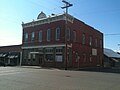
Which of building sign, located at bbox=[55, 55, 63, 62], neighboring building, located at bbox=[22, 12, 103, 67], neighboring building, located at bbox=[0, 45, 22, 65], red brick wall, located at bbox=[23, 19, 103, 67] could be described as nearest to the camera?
building sign, located at bbox=[55, 55, 63, 62]

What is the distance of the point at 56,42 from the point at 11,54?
1867 cm

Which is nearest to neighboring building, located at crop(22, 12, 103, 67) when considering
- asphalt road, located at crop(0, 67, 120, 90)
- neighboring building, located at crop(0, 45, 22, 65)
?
neighboring building, located at crop(0, 45, 22, 65)

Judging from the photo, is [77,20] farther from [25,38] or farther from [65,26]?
[25,38]

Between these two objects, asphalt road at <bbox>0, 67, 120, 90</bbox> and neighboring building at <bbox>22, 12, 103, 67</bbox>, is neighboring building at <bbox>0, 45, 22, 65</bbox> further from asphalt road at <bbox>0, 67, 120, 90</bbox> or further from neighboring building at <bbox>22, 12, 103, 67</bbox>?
asphalt road at <bbox>0, 67, 120, 90</bbox>

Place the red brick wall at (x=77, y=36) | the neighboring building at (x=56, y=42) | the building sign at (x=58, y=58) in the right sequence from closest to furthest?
the building sign at (x=58, y=58) < the neighboring building at (x=56, y=42) < the red brick wall at (x=77, y=36)

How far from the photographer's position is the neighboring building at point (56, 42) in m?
43.1

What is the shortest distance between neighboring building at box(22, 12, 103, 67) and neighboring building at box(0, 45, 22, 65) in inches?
112

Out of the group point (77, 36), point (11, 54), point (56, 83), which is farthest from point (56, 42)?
point (56, 83)

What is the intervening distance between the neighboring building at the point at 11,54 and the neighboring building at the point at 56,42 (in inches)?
112

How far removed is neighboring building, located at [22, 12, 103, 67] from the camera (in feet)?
141

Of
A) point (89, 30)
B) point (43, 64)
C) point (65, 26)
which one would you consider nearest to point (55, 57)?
point (43, 64)

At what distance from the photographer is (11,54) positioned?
56594mm

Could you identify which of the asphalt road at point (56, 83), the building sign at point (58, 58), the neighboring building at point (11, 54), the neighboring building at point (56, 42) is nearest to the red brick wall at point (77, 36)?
the neighboring building at point (56, 42)

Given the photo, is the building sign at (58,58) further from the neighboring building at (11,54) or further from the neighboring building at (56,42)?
the neighboring building at (11,54)
